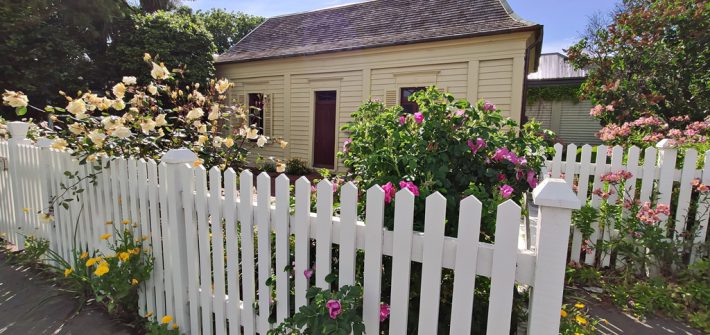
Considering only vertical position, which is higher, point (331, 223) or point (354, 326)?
point (331, 223)

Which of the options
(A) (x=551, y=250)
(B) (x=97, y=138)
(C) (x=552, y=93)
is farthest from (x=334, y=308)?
(C) (x=552, y=93)

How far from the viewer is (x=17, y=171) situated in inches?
140

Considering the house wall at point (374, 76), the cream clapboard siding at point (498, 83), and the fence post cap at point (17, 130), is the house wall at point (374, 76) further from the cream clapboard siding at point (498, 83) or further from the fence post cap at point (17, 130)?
the fence post cap at point (17, 130)

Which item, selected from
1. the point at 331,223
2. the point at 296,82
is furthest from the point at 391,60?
the point at 331,223

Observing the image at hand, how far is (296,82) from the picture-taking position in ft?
33.8

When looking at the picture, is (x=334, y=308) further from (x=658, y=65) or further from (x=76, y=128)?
(x=658, y=65)

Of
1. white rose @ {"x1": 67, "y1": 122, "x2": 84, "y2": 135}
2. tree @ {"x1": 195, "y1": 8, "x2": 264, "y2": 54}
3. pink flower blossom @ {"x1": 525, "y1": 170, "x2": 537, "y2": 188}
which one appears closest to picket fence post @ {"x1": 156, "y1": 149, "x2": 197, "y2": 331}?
white rose @ {"x1": 67, "y1": 122, "x2": 84, "y2": 135}

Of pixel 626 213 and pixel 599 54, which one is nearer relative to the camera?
pixel 626 213

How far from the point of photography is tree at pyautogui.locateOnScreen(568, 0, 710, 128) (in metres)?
6.46

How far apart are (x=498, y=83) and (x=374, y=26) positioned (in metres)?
4.14

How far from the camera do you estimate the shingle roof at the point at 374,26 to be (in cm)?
792

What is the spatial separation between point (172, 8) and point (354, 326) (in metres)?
17.6

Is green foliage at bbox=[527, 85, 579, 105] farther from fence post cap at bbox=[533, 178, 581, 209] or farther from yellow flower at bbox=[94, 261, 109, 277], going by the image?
yellow flower at bbox=[94, 261, 109, 277]

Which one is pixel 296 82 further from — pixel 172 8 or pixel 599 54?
pixel 172 8
